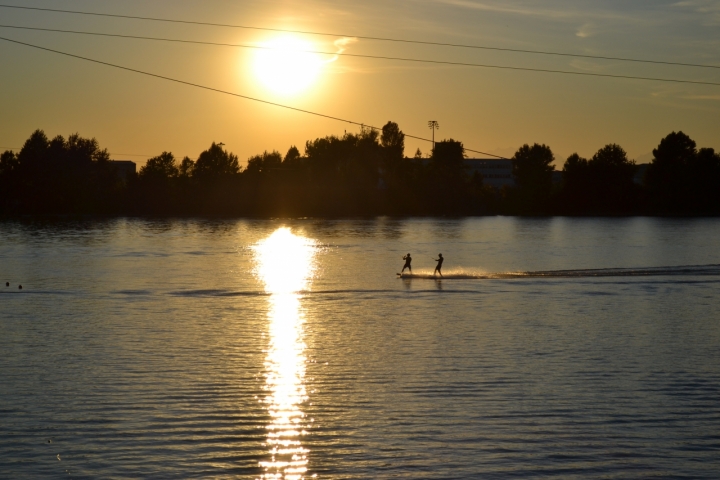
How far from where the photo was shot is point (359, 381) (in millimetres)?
17406

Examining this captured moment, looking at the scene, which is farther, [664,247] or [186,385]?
[664,247]

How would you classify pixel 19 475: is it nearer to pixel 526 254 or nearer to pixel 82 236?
pixel 526 254

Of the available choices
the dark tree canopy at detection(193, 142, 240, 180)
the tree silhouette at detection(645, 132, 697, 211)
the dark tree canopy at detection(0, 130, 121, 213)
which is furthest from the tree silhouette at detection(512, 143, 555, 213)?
the dark tree canopy at detection(0, 130, 121, 213)

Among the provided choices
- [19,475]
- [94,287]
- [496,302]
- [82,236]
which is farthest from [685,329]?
[82,236]

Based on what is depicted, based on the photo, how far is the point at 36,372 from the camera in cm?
1847

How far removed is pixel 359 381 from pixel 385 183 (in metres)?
182

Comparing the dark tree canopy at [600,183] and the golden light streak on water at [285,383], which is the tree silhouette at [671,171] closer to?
the dark tree canopy at [600,183]

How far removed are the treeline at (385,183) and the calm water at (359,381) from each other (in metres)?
144

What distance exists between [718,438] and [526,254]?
60245 mm

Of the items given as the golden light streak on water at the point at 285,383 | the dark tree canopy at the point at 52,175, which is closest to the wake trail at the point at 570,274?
the golden light streak on water at the point at 285,383

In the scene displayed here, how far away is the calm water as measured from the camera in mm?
12141

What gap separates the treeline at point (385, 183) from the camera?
586 feet

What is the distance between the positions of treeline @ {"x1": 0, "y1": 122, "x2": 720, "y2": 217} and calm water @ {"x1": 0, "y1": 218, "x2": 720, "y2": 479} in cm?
14363

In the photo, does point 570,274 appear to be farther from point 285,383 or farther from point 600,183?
point 600,183
